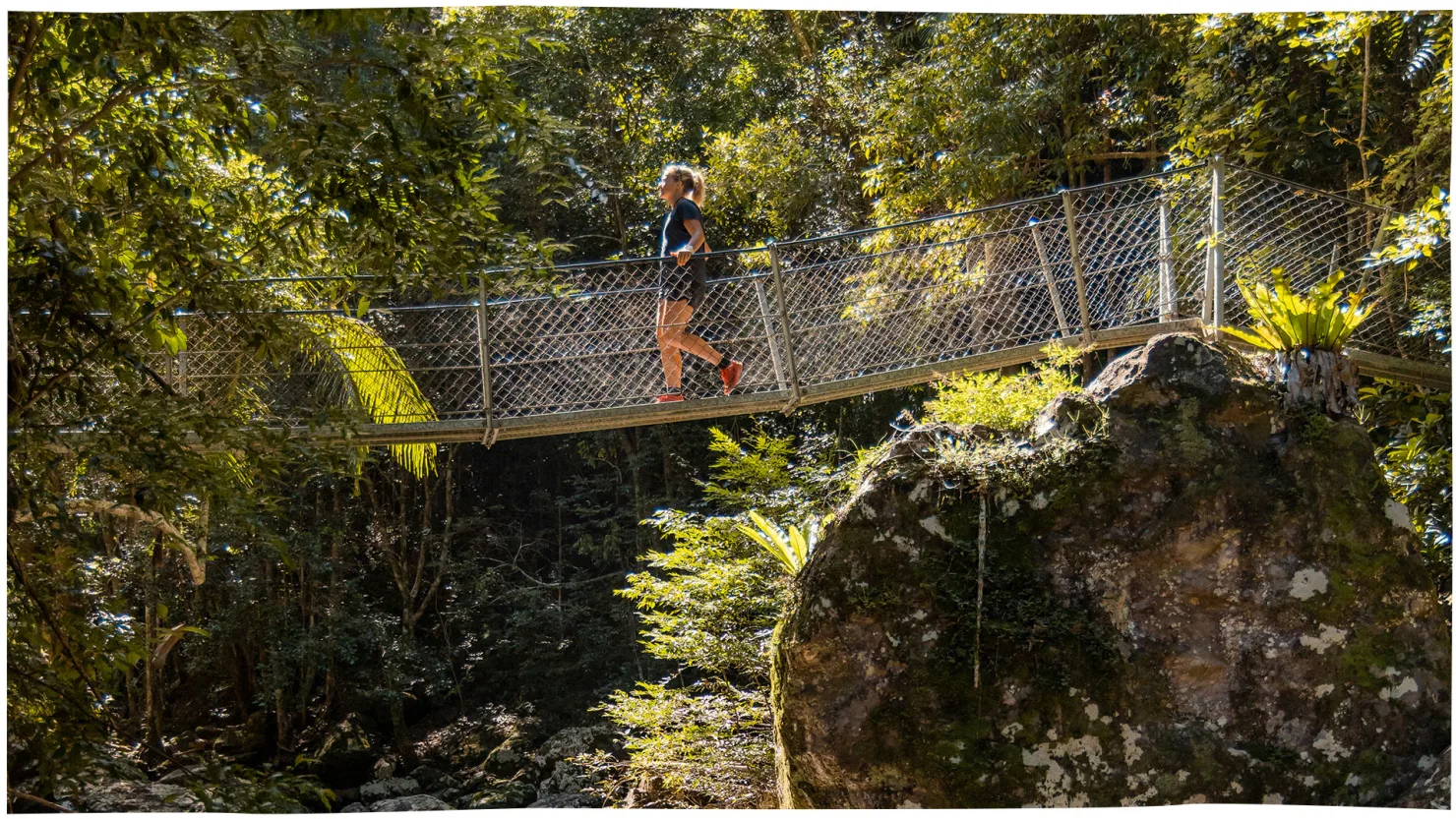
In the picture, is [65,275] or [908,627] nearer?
[65,275]

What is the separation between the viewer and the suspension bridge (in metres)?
4.36

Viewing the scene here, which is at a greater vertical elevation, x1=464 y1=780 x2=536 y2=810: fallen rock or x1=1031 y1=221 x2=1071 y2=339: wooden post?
x1=1031 y1=221 x2=1071 y2=339: wooden post

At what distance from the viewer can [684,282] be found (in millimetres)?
4621

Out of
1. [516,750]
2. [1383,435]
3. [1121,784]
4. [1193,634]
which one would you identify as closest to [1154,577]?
[1193,634]

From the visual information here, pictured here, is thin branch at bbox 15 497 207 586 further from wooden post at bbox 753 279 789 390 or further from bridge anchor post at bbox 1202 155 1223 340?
bridge anchor post at bbox 1202 155 1223 340

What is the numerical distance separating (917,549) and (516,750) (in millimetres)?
5429

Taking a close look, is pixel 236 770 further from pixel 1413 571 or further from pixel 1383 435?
pixel 1383 435

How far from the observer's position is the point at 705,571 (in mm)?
5348

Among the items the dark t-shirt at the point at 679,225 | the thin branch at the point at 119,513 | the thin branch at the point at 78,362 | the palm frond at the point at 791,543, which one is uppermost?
the dark t-shirt at the point at 679,225

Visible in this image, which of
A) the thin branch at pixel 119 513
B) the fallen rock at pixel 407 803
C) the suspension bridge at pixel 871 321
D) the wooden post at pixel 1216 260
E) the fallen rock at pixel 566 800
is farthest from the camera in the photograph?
the fallen rock at pixel 407 803

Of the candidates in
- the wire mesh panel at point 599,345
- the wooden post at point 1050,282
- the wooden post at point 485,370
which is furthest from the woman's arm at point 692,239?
the wooden post at point 1050,282

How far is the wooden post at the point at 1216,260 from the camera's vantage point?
406 centimetres

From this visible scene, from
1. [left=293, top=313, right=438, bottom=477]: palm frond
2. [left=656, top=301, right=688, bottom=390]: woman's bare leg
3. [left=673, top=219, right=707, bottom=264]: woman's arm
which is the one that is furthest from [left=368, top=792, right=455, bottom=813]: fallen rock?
[left=673, top=219, right=707, bottom=264]: woman's arm

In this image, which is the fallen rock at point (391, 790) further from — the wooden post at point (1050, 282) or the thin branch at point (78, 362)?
the thin branch at point (78, 362)
